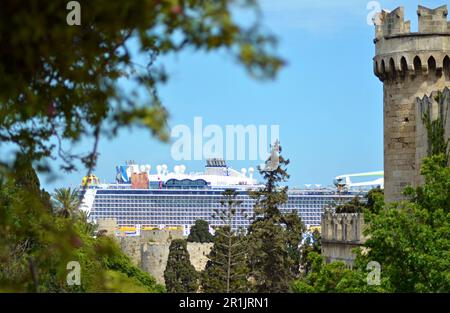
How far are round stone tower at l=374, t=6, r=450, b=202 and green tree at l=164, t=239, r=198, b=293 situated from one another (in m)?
46.1

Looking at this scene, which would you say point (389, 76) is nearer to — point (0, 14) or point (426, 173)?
point (426, 173)

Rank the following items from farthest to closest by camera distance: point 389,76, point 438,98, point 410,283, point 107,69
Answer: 1. point 389,76
2. point 438,98
3. point 410,283
4. point 107,69

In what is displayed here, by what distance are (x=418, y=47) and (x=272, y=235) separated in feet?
116

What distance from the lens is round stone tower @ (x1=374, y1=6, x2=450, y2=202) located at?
3256 centimetres

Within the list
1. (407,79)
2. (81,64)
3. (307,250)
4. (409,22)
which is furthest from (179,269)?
(81,64)

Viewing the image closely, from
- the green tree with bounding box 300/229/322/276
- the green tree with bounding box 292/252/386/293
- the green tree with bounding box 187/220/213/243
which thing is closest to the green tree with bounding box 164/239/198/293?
the green tree with bounding box 300/229/322/276

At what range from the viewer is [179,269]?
84.8 meters

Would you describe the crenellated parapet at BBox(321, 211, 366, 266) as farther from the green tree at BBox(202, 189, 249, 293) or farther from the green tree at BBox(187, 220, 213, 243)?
the green tree at BBox(187, 220, 213, 243)

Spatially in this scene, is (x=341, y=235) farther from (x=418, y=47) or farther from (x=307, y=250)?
(x=307, y=250)

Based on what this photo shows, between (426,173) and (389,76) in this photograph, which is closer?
(426,173)
